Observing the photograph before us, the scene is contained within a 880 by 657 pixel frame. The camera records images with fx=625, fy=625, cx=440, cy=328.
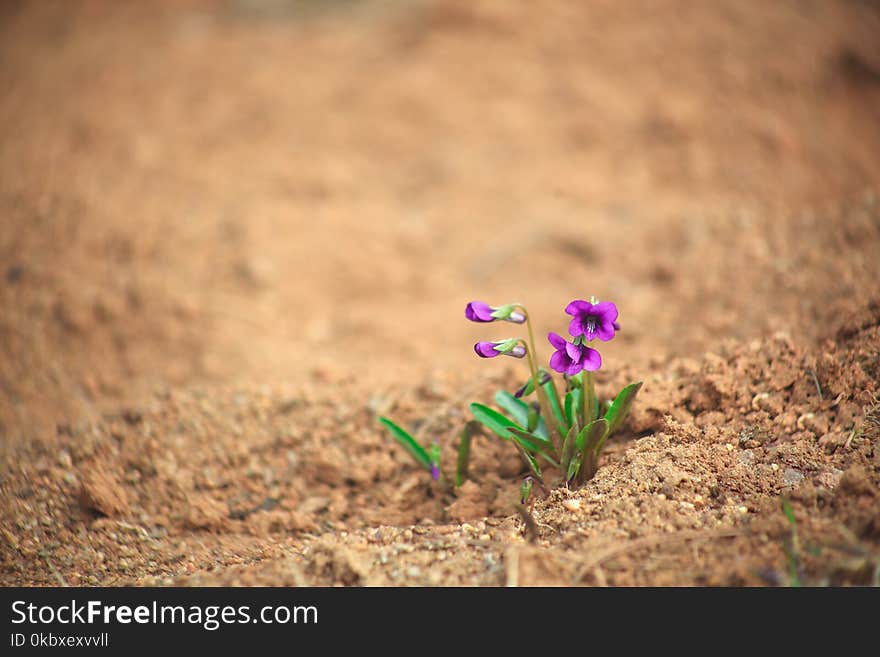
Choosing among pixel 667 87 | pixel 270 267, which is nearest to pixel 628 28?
pixel 667 87

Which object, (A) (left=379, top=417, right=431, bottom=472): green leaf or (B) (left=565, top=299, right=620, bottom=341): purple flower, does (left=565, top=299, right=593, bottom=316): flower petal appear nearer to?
(B) (left=565, top=299, right=620, bottom=341): purple flower

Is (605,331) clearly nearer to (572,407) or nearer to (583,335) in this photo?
(583,335)

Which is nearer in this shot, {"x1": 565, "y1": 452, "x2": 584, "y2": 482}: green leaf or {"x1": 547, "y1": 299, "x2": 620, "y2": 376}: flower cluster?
{"x1": 547, "y1": 299, "x2": 620, "y2": 376}: flower cluster

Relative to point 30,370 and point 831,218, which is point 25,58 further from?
point 831,218

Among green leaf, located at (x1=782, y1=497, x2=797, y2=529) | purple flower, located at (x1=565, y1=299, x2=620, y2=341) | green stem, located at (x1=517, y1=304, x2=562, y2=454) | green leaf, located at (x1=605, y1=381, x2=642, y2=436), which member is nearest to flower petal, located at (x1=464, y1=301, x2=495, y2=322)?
green stem, located at (x1=517, y1=304, x2=562, y2=454)

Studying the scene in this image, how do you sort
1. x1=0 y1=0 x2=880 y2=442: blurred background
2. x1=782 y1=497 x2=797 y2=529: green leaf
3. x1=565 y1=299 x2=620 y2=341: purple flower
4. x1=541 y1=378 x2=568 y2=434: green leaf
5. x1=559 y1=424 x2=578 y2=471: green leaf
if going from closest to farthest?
x1=782 y1=497 x2=797 y2=529: green leaf → x1=565 y1=299 x2=620 y2=341: purple flower → x1=559 y1=424 x2=578 y2=471: green leaf → x1=541 y1=378 x2=568 y2=434: green leaf → x1=0 y1=0 x2=880 y2=442: blurred background

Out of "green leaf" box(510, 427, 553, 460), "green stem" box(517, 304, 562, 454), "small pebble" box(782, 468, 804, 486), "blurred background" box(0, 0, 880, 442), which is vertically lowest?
"small pebble" box(782, 468, 804, 486)

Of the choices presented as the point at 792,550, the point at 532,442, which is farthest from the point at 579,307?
the point at 792,550
